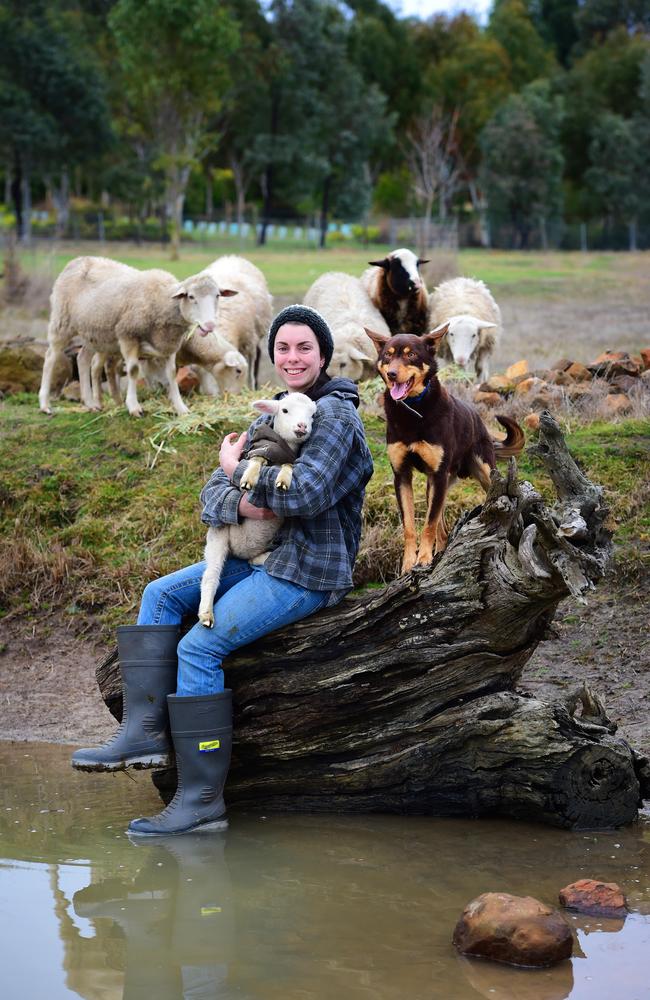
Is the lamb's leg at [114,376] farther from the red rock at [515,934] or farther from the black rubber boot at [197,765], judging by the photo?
the red rock at [515,934]

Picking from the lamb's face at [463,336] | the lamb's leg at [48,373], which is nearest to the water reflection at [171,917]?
the lamb's face at [463,336]

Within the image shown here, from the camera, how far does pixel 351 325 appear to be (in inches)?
429

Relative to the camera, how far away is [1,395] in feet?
39.3

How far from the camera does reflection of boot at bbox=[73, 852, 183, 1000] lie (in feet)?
14.2

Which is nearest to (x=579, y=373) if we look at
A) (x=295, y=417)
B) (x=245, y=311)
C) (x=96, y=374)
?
(x=245, y=311)

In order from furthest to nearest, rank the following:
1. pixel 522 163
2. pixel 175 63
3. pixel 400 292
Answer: pixel 522 163, pixel 175 63, pixel 400 292

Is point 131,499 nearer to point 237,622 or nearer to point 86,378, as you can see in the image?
point 86,378

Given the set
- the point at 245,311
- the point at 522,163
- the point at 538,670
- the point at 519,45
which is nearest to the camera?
the point at 538,670

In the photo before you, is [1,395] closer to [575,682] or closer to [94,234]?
[575,682]

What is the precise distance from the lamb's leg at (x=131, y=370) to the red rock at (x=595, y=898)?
6.30 m

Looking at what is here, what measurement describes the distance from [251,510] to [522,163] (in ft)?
178

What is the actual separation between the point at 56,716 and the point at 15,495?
2387 mm

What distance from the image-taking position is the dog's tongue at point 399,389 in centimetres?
562

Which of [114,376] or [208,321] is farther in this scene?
[114,376]
